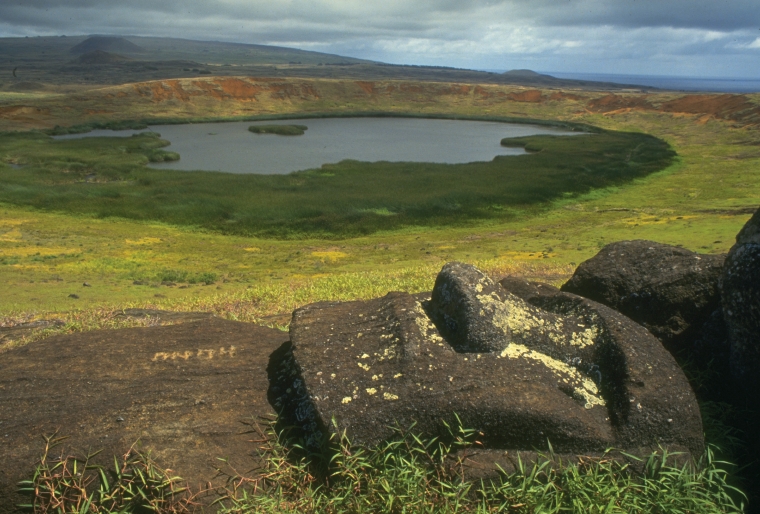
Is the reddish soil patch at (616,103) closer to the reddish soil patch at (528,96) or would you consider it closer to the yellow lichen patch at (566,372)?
the reddish soil patch at (528,96)

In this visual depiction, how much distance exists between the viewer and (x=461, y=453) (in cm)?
500

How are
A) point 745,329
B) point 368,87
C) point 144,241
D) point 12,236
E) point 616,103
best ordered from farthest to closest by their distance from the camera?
point 368,87, point 616,103, point 144,241, point 12,236, point 745,329

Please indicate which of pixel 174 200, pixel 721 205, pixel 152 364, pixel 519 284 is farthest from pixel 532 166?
pixel 152 364

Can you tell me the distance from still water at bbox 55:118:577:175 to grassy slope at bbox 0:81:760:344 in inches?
757

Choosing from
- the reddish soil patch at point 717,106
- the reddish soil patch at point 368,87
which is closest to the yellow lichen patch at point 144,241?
the reddish soil patch at point 717,106

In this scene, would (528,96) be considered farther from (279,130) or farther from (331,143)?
(331,143)

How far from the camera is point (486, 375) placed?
17.9 feet

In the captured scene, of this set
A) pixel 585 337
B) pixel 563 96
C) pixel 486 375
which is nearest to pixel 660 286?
pixel 585 337

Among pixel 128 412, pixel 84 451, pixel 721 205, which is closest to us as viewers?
pixel 84 451

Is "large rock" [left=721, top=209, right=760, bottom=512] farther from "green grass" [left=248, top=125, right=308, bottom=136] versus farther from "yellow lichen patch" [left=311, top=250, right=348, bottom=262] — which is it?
"green grass" [left=248, top=125, right=308, bottom=136]

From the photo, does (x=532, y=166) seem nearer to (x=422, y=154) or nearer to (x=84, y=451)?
(x=422, y=154)

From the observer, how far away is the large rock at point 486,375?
5.13 meters

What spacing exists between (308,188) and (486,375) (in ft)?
117

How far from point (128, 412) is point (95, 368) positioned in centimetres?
102
